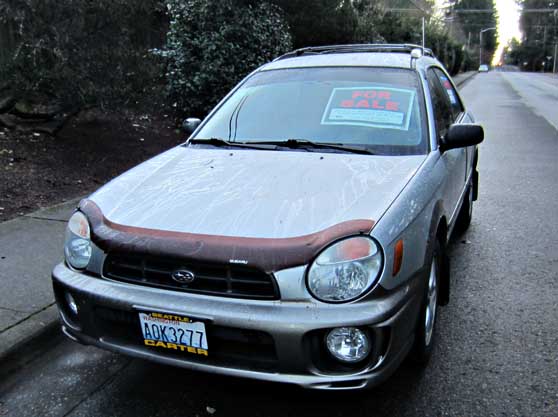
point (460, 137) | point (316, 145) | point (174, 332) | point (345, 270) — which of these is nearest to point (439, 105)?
point (460, 137)

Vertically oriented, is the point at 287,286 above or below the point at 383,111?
below

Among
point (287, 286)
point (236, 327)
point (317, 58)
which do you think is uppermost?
point (317, 58)

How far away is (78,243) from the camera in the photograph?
275 centimetres

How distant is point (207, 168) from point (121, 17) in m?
4.49

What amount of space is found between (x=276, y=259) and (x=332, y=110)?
5.32ft

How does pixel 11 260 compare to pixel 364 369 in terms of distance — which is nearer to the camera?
pixel 364 369

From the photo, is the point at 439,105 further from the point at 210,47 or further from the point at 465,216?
the point at 210,47

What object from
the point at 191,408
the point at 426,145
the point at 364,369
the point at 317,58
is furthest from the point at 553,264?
the point at 191,408

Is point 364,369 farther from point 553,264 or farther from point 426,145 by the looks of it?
point 553,264

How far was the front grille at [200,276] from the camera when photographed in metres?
2.33

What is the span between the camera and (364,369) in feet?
7.65

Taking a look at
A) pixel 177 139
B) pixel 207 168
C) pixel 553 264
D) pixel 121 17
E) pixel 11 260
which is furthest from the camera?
pixel 177 139

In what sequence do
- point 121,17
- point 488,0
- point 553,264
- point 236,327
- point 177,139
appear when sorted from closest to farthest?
point 236,327, point 553,264, point 121,17, point 177,139, point 488,0

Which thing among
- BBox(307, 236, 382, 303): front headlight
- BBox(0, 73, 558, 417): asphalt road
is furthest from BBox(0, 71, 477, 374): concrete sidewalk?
BBox(307, 236, 382, 303): front headlight
